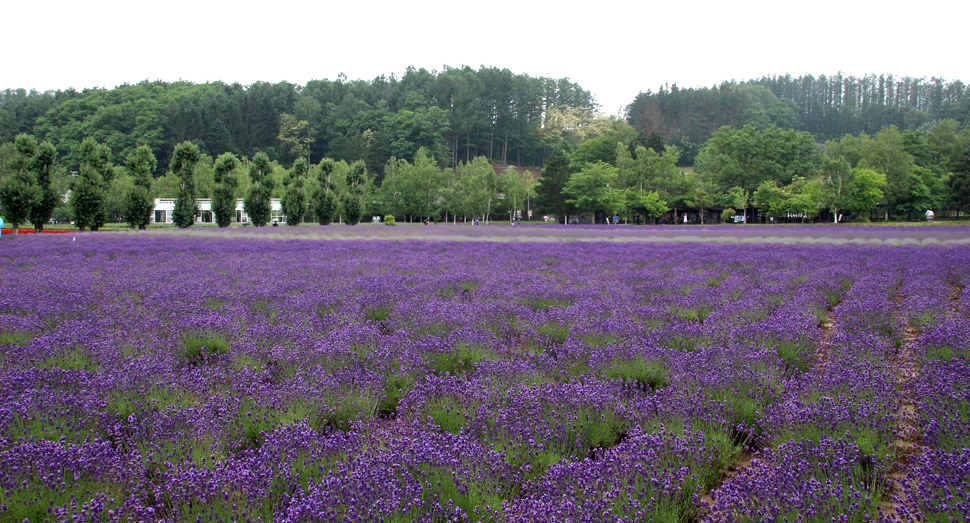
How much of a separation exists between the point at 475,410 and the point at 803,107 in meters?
211

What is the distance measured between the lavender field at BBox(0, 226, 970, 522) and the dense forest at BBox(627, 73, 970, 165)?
122 meters

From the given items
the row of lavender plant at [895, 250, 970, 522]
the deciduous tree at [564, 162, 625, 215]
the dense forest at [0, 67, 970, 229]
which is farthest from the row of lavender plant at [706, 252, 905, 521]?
the deciduous tree at [564, 162, 625, 215]

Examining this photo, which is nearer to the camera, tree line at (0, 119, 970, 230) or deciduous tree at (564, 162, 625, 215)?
tree line at (0, 119, 970, 230)

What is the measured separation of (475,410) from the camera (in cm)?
308

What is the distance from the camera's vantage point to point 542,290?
728cm

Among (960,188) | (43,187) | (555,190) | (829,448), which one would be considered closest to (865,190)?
(960,188)

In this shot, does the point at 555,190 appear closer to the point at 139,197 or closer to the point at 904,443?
the point at 139,197

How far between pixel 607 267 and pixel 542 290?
4078mm

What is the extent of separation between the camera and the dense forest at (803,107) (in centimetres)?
12825

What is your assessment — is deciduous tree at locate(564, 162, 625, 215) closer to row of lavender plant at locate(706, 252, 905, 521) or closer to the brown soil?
the brown soil

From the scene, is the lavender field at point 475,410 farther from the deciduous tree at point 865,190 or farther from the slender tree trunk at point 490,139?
the slender tree trunk at point 490,139

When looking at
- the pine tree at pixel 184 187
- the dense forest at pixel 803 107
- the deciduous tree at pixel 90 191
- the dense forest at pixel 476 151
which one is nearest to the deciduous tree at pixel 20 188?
the dense forest at pixel 476 151

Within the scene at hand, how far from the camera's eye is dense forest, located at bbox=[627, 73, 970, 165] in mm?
128250

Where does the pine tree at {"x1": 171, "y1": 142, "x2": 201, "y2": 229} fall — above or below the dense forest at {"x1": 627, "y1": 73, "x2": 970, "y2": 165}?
below
